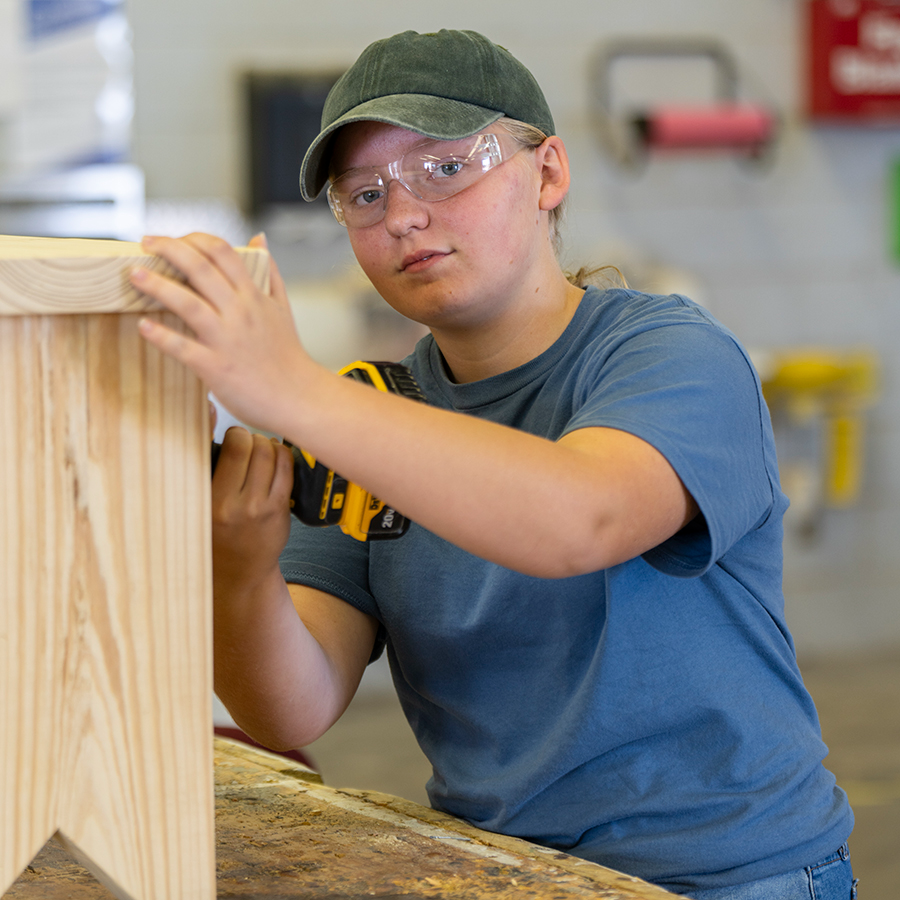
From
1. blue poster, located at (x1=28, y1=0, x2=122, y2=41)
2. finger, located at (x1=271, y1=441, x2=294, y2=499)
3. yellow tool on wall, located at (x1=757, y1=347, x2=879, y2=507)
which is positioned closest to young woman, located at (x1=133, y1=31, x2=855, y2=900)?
finger, located at (x1=271, y1=441, x2=294, y2=499)

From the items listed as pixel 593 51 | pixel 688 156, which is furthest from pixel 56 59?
pixel 688 156

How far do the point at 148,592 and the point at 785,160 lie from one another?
10.3 ft

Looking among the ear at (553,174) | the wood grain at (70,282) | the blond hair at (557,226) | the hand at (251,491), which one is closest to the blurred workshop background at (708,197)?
the blond hair at (557,226)

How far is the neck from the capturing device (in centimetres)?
98

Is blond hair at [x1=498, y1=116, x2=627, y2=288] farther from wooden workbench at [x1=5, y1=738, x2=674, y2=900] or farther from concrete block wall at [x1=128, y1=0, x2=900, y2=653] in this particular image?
concrete block wall at [x1=128, y1=0, x2=900, y2=653]

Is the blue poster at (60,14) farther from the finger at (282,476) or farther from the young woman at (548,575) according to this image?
the finger at (282,476)

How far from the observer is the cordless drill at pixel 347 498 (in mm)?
772

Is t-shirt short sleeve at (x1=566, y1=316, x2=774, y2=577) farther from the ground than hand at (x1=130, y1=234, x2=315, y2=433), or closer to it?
closer to it

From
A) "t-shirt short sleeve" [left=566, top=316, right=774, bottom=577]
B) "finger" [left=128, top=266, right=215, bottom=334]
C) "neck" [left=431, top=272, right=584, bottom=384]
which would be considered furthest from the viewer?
"neck" [left=431, top=272, right=584, bottom=384]

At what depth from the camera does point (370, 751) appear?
2.91 metres

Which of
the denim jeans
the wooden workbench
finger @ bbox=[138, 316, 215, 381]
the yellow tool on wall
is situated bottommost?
the yellow tool on wall

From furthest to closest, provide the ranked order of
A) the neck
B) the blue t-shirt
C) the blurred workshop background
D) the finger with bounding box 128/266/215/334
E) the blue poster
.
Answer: the blurred workshop background, the blue poster, the neck, the blue t-shirt, the finger with bounding box 128/266/215/334

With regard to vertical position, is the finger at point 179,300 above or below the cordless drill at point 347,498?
above

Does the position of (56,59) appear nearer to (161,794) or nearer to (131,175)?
(131,175)
